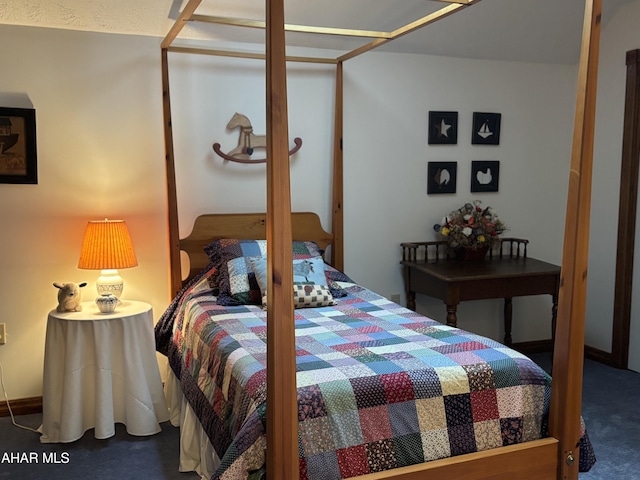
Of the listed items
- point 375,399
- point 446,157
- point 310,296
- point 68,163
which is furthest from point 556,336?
point 68,163

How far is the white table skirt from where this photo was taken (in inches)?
123

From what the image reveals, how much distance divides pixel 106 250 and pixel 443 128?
7.66 ft

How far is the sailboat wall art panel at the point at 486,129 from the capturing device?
4.39 m

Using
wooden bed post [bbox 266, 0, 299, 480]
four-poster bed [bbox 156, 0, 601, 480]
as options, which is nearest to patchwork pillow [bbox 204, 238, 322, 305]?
four-poster bed [bbox 156, 0, 601, 480]

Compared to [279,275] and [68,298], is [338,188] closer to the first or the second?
[68,298]

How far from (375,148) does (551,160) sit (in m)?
1.40

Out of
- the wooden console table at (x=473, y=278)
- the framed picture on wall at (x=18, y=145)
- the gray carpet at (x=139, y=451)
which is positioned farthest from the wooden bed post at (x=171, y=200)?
the wooden console table at (x=473, y=278)

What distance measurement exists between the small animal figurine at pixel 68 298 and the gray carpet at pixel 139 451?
0.65m

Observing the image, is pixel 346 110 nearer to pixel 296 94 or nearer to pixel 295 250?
pixel 296 94

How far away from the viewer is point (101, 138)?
3594 millimetres

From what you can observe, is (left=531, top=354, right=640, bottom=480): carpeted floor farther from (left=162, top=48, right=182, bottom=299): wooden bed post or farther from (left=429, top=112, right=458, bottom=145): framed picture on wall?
(left=162, top=48, right=182, bottom=299): wooden bed post

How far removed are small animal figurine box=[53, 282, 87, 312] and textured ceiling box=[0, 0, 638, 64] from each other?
4.62 feet

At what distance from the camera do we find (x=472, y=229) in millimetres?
4148

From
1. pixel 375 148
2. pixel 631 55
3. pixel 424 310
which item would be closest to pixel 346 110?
pixel 375 148
